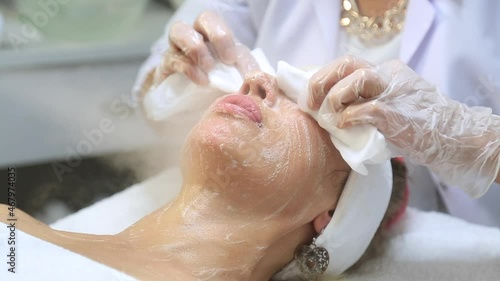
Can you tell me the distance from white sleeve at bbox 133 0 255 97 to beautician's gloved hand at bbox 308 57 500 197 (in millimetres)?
642

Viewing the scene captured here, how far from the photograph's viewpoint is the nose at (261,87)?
119 centimetres

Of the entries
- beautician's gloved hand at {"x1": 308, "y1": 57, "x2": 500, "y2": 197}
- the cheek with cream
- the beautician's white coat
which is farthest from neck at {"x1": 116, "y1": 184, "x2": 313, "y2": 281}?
the beautician's white coat

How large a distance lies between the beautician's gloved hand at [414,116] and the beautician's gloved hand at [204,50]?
281 mm

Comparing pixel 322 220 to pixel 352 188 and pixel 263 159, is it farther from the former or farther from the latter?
A: pixel 263 159

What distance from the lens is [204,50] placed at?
1.34 meters

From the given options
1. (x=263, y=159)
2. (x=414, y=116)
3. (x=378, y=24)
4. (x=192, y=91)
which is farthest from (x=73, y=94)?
(x=414, y=116)

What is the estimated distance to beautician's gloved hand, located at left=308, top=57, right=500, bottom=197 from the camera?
1064 millimetres

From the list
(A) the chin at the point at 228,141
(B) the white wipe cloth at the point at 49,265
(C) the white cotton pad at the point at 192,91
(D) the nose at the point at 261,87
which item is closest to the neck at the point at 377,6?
(C) the white cotton pad at the point at 192,91

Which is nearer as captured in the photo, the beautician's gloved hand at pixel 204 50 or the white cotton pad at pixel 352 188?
the white cotton pad at pixel 352 188

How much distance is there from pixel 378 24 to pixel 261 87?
17.6 inches

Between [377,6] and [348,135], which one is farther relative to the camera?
[377,6]

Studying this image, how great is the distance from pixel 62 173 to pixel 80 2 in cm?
71

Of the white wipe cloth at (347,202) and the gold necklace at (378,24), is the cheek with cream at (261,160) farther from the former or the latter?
the gold necklace at (378,24)

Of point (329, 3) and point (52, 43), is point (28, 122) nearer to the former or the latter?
point (52, 43)
